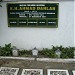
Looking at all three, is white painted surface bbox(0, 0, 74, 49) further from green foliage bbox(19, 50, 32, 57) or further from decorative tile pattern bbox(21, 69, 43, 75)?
decorative tile pattern bbox(21, 69, 43, 75)

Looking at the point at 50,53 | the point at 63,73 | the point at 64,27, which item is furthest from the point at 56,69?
the point at 64,27

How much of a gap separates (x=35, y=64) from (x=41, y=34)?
138 cm

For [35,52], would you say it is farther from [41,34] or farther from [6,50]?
[6,50]

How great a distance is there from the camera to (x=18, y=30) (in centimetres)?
888

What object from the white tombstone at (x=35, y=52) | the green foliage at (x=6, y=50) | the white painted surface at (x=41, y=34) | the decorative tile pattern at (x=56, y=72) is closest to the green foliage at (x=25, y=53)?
the white painted surface at (x=41, y=34)

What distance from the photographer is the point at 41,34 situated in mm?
8828

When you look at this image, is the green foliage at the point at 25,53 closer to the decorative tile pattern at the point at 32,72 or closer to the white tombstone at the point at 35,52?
the white tombstone at the point at 35,52

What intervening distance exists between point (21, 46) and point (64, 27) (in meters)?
1.83

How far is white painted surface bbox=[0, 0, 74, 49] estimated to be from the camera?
8.65 metres

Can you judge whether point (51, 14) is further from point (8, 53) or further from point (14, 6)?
point (8, 53)

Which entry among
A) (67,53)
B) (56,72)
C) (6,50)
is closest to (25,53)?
(6,50)

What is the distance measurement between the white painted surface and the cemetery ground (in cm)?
92

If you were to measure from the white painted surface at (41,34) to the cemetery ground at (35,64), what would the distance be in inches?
36.3

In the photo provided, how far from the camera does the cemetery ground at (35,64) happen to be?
770 cm
